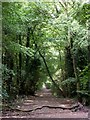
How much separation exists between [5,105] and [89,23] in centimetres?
239

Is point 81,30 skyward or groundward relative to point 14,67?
skyward

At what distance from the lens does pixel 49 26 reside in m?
8.30

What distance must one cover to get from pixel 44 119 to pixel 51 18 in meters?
4.05

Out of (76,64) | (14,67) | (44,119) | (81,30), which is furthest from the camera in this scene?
(14,67)

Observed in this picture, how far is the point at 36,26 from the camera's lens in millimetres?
8617

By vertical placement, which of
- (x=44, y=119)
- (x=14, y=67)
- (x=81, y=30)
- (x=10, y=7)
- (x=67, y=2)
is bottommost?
(x=44, y=119)

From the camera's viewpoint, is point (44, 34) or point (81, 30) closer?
point (81, 30)

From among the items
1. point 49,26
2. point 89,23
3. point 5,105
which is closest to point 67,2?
point 49,26

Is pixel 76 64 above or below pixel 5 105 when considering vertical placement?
above

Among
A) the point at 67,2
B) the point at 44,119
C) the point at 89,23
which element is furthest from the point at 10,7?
the point at 67,2

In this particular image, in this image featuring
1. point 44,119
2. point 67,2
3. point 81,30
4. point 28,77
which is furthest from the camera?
point 28,77

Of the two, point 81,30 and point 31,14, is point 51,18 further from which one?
point 81,30

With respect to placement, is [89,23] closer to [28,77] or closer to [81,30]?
[81,30]

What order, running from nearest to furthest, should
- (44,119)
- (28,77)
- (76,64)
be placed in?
(44,119)
(76,64)
(28,77)
